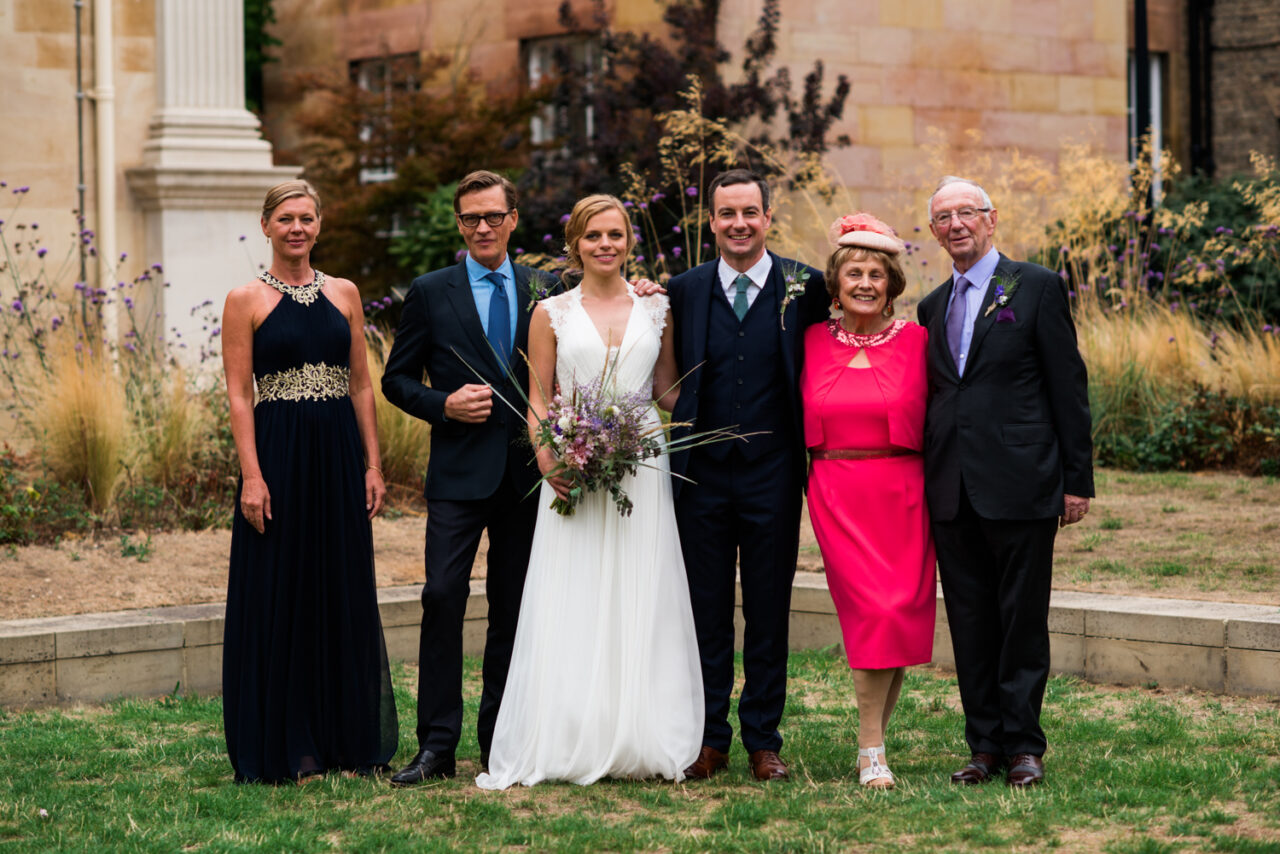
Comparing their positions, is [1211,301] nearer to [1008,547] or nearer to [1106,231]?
[1106,231]

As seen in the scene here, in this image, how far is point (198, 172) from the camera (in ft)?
42.0

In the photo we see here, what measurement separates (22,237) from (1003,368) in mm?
9190

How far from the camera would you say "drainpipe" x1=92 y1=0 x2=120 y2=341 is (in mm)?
12695

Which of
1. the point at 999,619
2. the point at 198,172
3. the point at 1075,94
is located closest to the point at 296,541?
the point at 999,619

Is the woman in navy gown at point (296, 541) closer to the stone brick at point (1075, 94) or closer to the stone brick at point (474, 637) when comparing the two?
the stone brick at point (474, 637)

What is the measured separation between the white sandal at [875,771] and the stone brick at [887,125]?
1259 centimetres

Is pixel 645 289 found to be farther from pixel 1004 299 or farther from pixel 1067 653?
pixel 1067 653

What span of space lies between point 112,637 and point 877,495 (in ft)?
11.6

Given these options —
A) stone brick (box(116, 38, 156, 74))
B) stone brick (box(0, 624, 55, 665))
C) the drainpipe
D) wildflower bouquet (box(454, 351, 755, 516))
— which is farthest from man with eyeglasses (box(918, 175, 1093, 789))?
stone brick (box(116, 38, 156, 74))

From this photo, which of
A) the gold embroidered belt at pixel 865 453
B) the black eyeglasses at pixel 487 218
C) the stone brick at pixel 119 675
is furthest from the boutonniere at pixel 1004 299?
the stone brick at pixel 119 675

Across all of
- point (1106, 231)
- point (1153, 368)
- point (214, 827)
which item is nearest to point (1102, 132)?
point (1106, 231)

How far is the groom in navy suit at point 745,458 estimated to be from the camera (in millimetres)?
5660

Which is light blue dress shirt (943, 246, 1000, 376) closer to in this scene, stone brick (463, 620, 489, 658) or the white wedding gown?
the white wedding gown

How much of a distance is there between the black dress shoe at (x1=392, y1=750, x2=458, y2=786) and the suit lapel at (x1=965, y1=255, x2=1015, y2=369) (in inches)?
90.5
